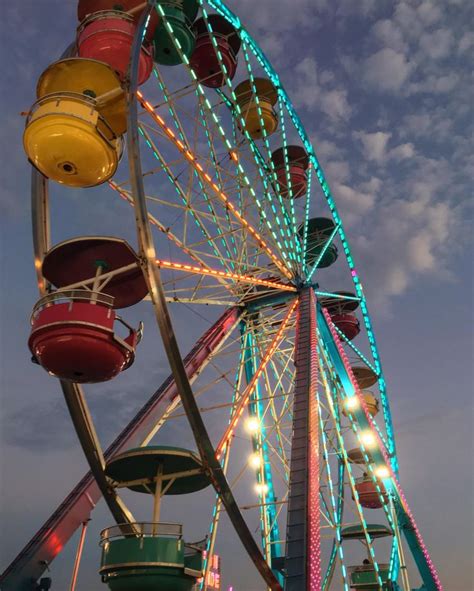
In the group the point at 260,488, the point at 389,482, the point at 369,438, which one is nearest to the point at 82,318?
the point at 260,488

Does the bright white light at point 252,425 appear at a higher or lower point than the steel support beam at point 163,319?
higher

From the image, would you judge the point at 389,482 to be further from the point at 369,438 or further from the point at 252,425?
the point at 252,425

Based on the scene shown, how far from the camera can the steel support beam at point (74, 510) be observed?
24.1ft

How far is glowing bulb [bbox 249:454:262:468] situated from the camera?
12.4 m

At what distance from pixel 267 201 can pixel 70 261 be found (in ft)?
22.1

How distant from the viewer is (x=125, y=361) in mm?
5980

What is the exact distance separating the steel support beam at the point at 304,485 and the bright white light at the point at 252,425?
3.32m

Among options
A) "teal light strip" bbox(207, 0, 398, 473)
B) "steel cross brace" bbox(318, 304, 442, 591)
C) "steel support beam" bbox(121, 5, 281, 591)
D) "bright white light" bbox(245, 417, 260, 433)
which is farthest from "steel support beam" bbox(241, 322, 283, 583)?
"steel support beam" bbox(121, 5, 281, 591)

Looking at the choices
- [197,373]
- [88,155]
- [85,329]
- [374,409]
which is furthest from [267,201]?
[374,409]

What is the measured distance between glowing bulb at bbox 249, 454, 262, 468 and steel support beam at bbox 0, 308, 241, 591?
2145 millimetres

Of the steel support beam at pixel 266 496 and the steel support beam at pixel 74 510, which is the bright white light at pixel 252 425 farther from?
the steel support beam at pixel 74 510

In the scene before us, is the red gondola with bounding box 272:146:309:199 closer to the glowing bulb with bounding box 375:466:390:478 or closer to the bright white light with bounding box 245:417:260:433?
the bright white light with bounding box 245:417:260:433

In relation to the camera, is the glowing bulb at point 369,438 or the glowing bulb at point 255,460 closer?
the glowing bulb at point 255,460

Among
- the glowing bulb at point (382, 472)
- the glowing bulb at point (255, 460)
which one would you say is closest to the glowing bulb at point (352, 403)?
the glowing bulb at point (382, 472)
